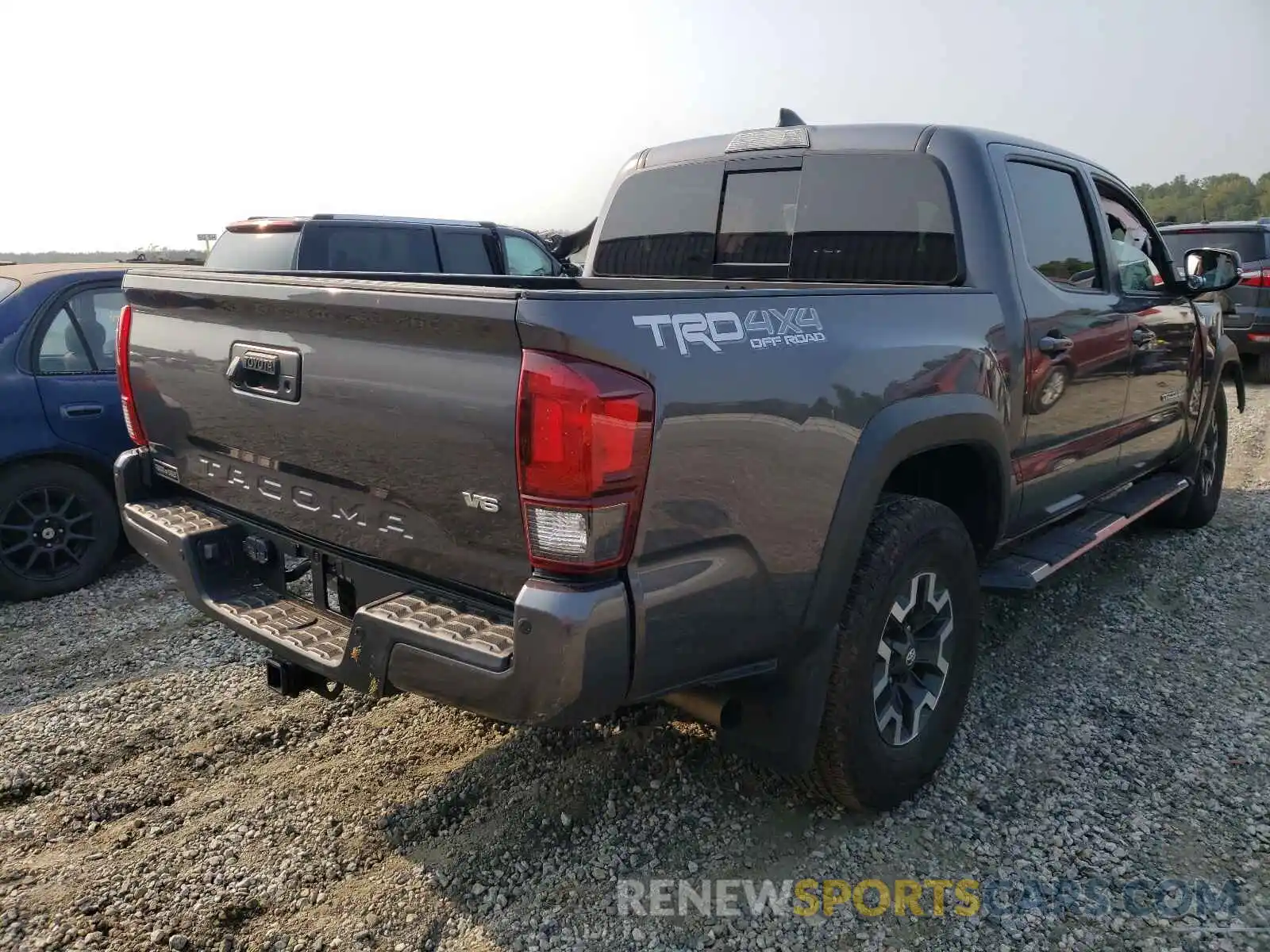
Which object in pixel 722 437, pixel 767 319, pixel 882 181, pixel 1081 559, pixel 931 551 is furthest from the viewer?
pixel 1081 559

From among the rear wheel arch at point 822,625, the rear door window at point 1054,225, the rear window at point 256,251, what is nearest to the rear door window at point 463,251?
the rear window at point 256,251

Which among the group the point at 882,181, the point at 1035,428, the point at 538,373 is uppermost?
the point at 882,181

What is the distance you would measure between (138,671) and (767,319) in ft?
10.2

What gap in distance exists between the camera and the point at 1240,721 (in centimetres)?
350

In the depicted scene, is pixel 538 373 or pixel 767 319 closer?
pixel 538 373

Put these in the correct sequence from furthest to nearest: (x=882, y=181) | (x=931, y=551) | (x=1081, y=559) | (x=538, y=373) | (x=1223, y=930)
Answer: (x=1081, y=559), (x=882, y=181), (x=931, y=551), (x=1223, y=930), (x=538, y=373)

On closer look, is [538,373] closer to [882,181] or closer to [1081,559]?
[882,181]

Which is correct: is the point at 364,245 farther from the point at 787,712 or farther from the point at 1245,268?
the point at 1245,268

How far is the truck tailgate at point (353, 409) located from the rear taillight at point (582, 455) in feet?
0.21

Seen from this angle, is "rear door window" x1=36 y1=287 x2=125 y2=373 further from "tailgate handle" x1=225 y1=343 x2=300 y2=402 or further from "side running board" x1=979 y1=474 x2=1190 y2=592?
"side running board" x1=979 y1=474 x2=1190 y2=592

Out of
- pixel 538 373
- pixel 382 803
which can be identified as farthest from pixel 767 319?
pixel 382 803

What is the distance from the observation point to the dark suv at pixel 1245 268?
1094 cm

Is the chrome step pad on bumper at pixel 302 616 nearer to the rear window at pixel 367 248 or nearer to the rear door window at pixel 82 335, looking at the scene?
the rear door window at pixel 82 335

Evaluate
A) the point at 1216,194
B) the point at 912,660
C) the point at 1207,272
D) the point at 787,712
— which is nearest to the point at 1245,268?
the point at 1207,272
